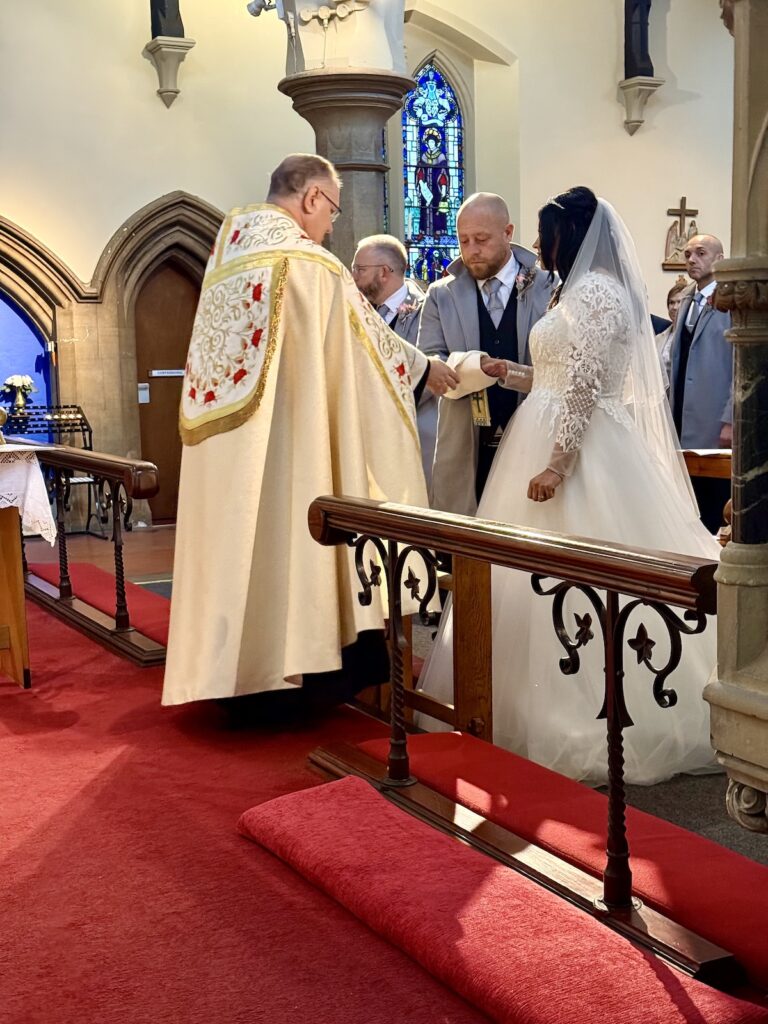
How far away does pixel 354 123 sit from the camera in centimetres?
934

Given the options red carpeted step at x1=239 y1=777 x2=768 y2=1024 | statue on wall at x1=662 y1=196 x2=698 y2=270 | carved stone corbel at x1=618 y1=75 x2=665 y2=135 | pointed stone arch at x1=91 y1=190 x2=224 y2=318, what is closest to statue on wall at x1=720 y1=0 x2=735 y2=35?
red carpeted step at x1=239 y1=777 x2=768 y2=1024

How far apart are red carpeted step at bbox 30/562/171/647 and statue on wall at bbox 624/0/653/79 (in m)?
7.50

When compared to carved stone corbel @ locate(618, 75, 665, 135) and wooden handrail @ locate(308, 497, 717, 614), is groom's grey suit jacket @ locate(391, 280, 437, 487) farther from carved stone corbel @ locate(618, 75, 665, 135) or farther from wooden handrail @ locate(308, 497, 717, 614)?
carved stone corbel @ locate(618, 75, 665, 135)

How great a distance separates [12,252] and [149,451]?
2.03 m

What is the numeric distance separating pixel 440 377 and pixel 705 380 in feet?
10.2

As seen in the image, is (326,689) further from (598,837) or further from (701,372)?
(701,372)

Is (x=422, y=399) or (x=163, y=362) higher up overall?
(x=163, y=362)

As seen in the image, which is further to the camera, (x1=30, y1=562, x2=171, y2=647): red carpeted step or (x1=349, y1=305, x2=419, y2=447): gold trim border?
(x1=30, y1=562, x2=171, y2=647): red carpeted step

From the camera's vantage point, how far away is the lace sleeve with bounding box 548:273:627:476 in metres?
4.08

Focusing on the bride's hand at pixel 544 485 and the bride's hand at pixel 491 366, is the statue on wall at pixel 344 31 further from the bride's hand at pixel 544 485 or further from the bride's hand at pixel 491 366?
the bride's hand at pixel 544 485

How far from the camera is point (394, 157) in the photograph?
12.4 metres

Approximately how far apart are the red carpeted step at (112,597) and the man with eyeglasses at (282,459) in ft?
4.58

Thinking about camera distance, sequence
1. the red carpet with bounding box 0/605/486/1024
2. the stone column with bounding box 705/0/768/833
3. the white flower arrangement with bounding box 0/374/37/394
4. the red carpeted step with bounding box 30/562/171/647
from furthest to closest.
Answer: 1. the white flower arrangement with bounding box 0/374/37/394
2. the red carpeted step with bounding box 30/562/171/647
3. the red carpet with bounding box 0/605/486/1024
4. the stone column with bounding box 705/0/768/833

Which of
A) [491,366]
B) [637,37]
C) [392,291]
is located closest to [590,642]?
[491,366]
